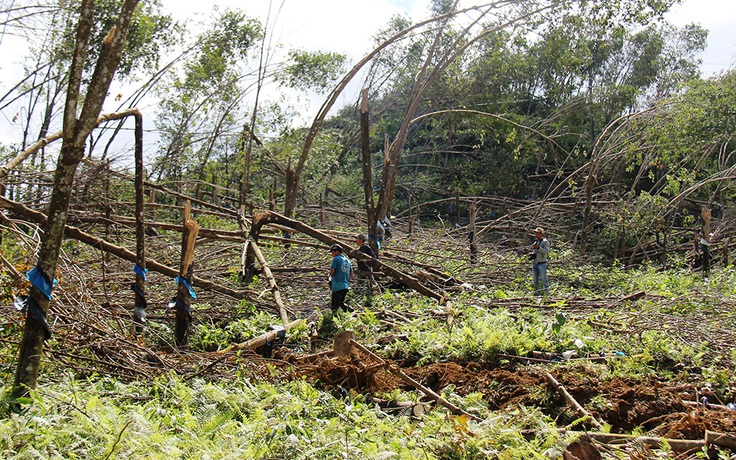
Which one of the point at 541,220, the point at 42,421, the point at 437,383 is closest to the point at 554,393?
the point at 437,383

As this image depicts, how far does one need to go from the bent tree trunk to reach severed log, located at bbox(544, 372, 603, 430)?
405cm

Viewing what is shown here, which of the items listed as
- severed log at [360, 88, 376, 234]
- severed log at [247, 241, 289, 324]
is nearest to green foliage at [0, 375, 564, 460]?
severed log at [247, 241, 289, 324]

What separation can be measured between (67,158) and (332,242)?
6213 millimetres

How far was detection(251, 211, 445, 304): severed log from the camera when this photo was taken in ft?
34.0

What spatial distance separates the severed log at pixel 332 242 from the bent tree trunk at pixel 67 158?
597 cm

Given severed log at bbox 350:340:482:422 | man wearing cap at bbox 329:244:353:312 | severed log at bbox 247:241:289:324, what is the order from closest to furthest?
severed log at bbox 350:340:482:422
severed log at bbox 247:241:289:324
man wearing cap at bbox 329:244:353:312

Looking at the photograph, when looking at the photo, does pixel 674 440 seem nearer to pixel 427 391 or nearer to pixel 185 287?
pixel 427 391

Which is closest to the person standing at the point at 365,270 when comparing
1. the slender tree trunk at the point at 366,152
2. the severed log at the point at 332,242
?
the severed log at the point at 332,242

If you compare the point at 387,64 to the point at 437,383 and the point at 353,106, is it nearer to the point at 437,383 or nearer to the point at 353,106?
the point at 353,106

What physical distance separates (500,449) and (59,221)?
11.0 ft

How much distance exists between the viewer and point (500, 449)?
4.52 m

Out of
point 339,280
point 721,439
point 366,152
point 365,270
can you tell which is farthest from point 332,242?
point 721,439

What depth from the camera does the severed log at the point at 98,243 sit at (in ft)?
23.8

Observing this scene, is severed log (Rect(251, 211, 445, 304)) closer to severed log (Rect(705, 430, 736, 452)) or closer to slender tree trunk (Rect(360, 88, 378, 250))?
slender tree trunk (Rect(360, 88, 378, 250))
